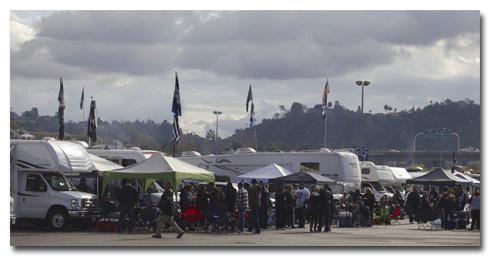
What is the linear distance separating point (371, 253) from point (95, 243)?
21.7ft

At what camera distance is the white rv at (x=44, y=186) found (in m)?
17.8

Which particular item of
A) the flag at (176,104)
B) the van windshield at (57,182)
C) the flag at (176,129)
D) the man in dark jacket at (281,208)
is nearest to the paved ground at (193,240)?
the van windshield at (57,182)

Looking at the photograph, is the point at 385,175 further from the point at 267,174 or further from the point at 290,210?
the point at 290,210

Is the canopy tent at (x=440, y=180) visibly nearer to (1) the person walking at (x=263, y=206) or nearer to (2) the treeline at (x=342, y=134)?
(1) the person walking at (x=263, y=206)

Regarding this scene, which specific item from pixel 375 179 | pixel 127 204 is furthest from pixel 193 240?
pixel 375 179

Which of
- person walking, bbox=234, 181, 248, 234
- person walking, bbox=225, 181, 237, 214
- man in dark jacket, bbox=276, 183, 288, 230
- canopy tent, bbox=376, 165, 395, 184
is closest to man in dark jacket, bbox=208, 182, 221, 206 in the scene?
person walking, bbox=225, 181, 237, 214

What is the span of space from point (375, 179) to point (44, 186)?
23.5m

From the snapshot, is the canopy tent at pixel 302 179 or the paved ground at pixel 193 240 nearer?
the paved ground at pixel 193 240

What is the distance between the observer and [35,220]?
60.6ft

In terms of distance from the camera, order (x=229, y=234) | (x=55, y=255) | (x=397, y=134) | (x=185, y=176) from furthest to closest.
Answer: (x=397, y=134)
(x=185, y=176)
(x=229, y=234)
(x=55, y=255)

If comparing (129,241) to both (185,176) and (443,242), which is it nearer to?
(185,176)

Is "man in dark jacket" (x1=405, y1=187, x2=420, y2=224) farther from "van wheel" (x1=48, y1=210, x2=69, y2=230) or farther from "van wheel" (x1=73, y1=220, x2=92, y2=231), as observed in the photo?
"van wheel" (x1=48, y1=210, x2=69, y2=230)

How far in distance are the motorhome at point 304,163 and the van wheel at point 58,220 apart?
1454cm

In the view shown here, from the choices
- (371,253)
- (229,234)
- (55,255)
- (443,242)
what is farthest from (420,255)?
(55,255)
